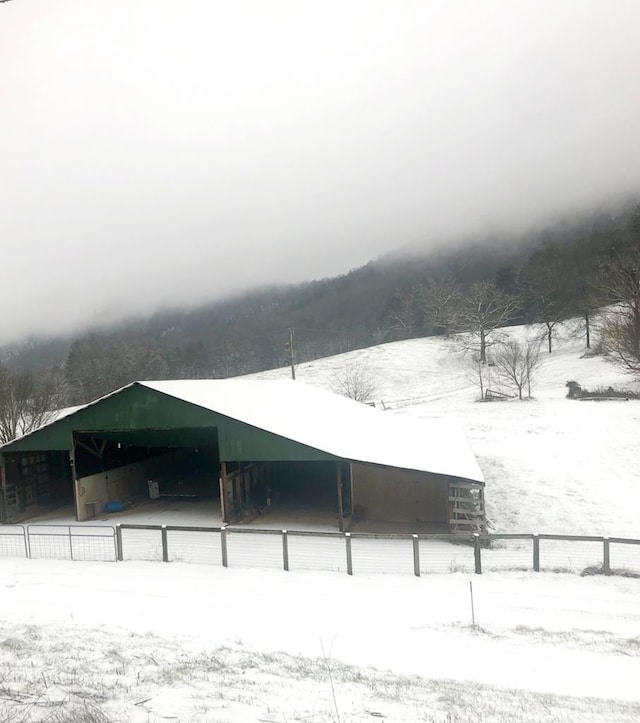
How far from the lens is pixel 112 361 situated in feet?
289

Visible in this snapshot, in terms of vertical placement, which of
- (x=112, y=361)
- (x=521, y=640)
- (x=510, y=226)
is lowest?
(x=521, y=640)

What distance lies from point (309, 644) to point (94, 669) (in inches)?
125

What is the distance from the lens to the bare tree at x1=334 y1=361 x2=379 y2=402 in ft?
171

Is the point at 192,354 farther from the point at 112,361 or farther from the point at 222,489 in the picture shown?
the point at 222,489

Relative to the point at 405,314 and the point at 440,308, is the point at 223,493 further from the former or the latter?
the point at 405,314

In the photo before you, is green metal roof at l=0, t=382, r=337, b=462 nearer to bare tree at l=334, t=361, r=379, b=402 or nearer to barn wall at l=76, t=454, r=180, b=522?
barn wall at l=76, t=454, r=180, b=522

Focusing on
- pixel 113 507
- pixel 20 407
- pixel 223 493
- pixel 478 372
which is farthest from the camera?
pixel 478 372

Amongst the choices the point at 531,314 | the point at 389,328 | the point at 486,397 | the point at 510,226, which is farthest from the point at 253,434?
the point at 510,226

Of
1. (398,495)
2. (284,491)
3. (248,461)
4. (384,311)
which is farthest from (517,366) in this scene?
(384,311)

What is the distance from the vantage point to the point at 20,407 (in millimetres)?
39125

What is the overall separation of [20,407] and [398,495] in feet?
106

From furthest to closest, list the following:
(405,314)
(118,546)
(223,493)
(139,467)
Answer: (405,314), (139,467), (223,493), (118,546)

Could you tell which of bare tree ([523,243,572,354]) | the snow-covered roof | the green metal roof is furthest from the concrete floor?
bare tree ([523,243,572,354])

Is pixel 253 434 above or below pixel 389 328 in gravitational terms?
below
